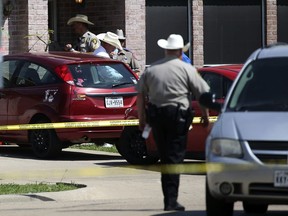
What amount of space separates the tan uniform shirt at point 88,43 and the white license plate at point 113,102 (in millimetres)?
3062

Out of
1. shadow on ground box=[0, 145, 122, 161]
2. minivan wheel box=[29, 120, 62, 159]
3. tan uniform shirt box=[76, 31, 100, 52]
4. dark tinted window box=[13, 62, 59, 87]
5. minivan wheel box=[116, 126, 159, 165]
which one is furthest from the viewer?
tan uniform shirt box=[76, 31, 100, 52]

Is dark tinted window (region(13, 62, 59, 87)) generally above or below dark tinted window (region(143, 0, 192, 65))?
below

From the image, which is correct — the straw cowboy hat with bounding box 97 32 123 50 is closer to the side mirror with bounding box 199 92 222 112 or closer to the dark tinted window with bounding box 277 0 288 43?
the dark tinted window with bounding box 277 0 288 43

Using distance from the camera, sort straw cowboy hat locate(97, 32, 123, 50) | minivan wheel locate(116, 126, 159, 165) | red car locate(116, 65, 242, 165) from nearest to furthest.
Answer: red car locate(116, 65, 242, 165) → minivan wheel locate(116, 126, 159, 165) → straw cowboy hat locate(97, 32, 123, 50)

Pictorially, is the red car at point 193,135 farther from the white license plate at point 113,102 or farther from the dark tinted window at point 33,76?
the dark tinted window at point 33,76

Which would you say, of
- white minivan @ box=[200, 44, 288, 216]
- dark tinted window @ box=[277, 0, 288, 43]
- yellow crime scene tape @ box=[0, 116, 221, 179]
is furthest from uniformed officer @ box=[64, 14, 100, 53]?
white minivan @ box=[200, 44, 288, 216]

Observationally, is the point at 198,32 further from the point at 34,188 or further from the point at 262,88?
the point at 262,88

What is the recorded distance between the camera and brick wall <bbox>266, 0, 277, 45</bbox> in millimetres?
24094

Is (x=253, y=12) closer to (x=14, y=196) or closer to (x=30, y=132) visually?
(x=30, y=132)

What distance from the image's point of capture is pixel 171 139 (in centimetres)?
1055

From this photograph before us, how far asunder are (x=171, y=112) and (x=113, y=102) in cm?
570

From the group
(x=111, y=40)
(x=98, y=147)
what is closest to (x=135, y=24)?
(x=111, y=40)

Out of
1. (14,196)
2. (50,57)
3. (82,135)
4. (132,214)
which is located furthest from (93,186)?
(50,57)

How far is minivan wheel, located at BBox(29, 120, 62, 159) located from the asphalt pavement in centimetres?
17
